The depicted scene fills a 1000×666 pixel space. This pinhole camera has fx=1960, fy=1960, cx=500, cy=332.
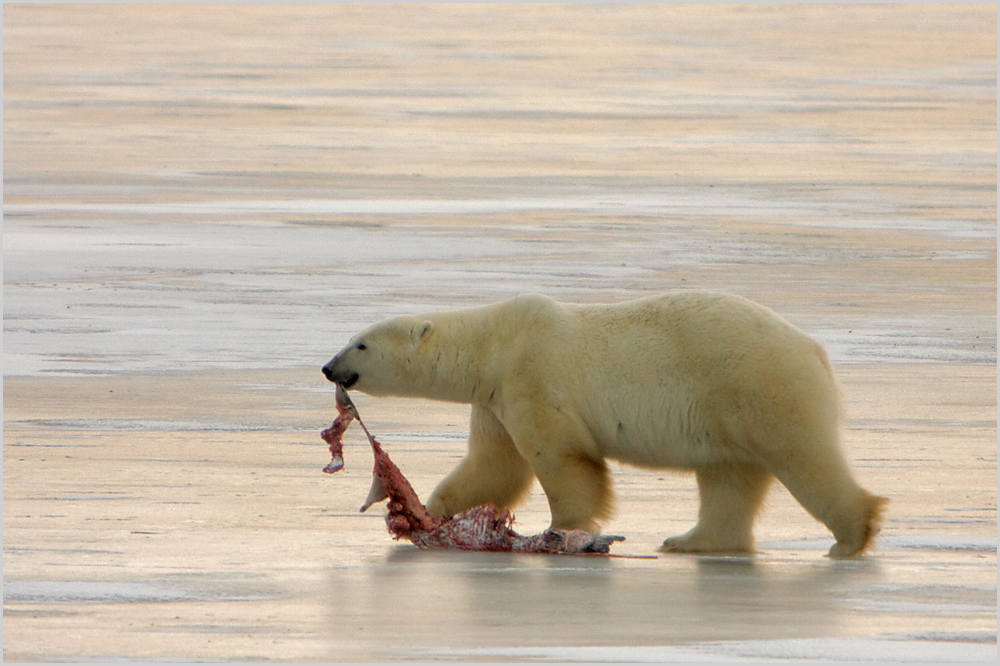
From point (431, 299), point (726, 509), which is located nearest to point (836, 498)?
point (726, 509)

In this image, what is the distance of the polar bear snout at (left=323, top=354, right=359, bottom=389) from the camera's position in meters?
8.41

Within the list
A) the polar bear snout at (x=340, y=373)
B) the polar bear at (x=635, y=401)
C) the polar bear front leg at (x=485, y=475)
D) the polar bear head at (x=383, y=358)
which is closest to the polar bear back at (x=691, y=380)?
the polar bear at (x=635, y=401)

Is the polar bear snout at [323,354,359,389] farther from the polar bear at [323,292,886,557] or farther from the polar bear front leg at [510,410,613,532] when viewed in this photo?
the polar bear front leg at [510,410,613,532]

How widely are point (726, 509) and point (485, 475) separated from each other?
107 cm

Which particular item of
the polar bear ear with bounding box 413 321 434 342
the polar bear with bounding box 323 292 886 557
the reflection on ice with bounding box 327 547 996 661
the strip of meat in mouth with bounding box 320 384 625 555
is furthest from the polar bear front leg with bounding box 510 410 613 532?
the polar bear ear with bounding box 413 321 434 342

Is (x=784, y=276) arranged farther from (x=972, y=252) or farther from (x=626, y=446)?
(x=626, y=446)

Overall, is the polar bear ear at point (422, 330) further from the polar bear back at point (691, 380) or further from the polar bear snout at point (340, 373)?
the polar bear back at point (691, 380)

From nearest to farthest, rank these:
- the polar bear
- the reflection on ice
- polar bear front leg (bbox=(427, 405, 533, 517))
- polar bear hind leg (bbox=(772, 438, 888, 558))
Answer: the reflection on ice, polar bear hind leg (bbox=(772, 438, 888, 558)), the polar bear, polar bear front leg (bbox=(427, 405, 533, 517))

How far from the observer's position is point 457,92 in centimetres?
2816

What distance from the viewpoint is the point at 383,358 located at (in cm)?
842

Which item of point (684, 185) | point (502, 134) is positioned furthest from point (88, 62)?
A: point (684, 185)

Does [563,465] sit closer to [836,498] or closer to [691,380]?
[691,380]

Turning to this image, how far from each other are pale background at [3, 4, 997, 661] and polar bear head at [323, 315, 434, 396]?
0.49 m

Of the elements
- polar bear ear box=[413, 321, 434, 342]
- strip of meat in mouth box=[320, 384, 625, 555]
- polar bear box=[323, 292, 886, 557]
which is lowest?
strip of meat in mouth box=[320, 384, 625, 555]
